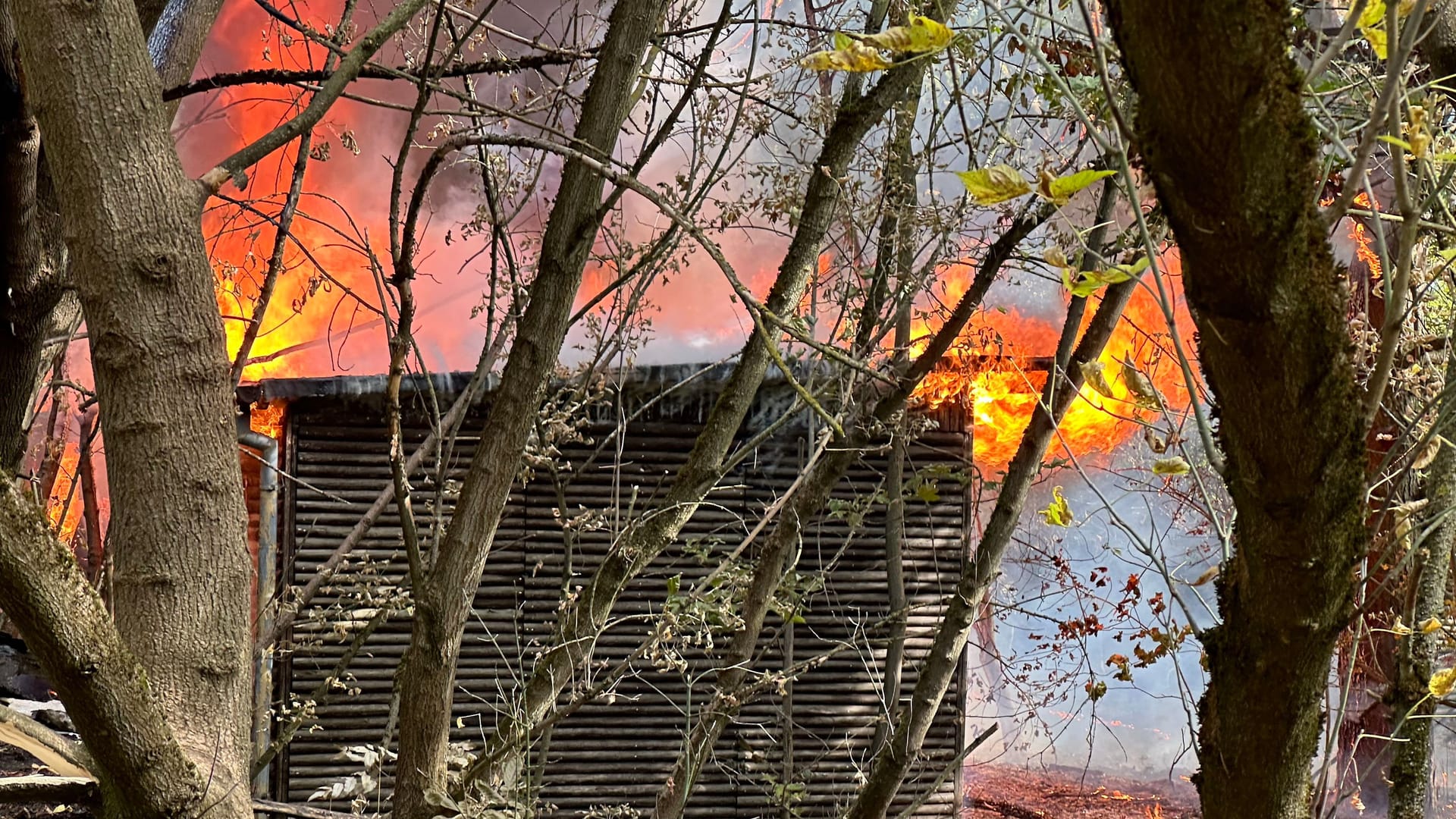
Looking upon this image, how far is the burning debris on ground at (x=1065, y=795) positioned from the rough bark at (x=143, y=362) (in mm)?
8174

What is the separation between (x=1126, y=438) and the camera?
1098 cm

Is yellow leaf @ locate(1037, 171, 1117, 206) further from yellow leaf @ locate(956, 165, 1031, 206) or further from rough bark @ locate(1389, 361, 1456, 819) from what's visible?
rough bark @ locate(1389, 361, 1456, 819)

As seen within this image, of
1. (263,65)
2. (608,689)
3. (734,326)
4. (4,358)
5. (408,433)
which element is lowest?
(608,689)

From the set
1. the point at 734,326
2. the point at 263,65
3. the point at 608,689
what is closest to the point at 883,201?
the point at 608,689

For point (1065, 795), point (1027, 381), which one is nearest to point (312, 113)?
point (1027, 381)

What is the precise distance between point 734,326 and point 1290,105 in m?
9.38

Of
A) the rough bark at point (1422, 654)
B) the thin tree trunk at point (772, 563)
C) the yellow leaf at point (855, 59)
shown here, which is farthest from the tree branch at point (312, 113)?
the rough bark at point (1422, 654)

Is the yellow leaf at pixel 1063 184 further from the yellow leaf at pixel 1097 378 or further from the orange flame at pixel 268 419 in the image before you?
the orange flame at pixel 268 419

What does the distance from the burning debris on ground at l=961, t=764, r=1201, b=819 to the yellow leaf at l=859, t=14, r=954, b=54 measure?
335 inches

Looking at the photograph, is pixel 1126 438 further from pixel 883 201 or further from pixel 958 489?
pixel 883 201

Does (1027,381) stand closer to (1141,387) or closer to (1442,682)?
(1442,682)

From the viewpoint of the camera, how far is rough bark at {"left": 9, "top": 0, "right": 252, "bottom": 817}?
1.23 m

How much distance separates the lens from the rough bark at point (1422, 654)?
9.55 feet

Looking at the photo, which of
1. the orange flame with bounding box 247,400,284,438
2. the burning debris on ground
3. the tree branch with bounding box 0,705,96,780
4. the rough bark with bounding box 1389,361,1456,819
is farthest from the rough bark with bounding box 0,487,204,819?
the burning debris on ground
